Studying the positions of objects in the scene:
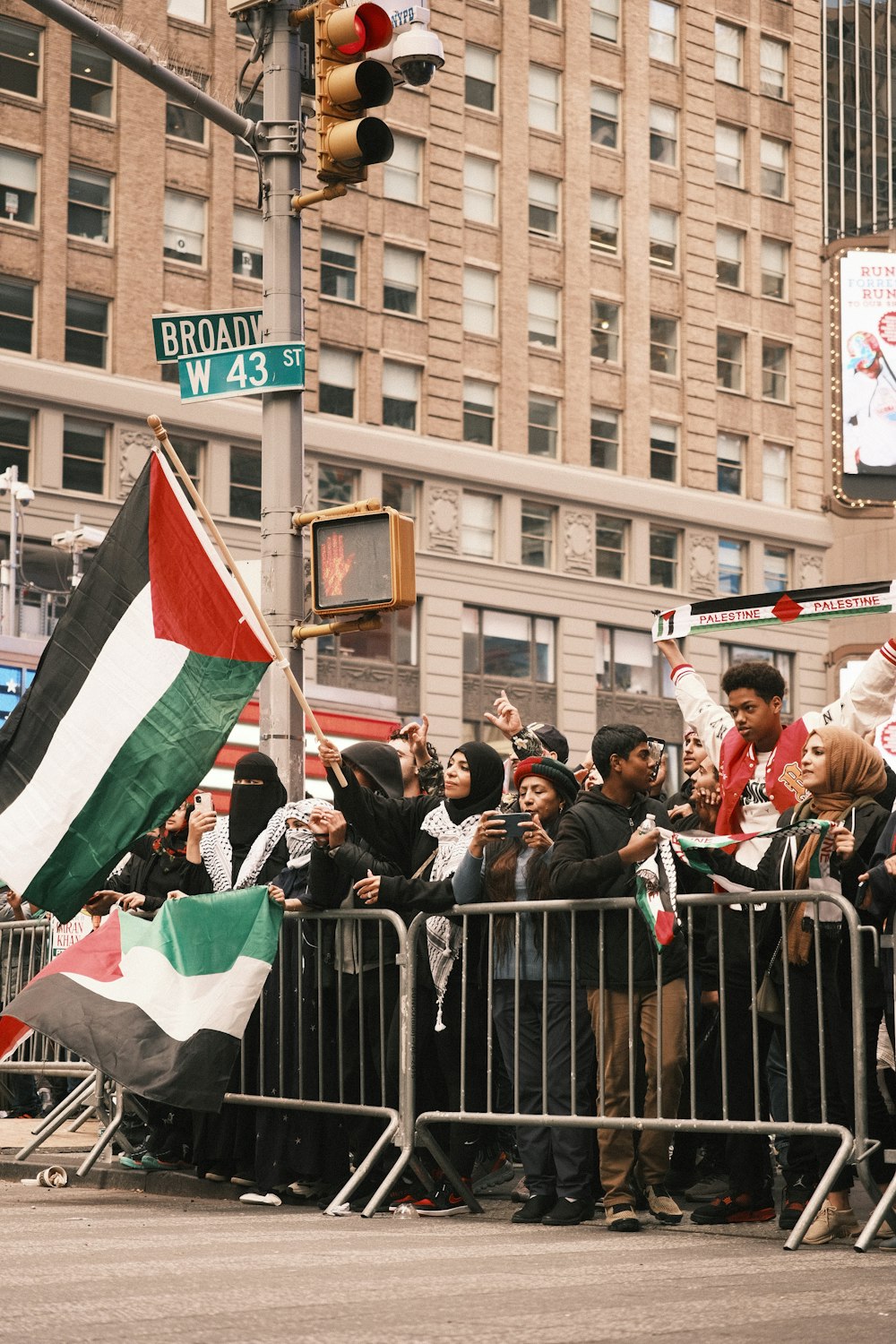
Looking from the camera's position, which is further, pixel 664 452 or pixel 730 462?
pixel 730 462

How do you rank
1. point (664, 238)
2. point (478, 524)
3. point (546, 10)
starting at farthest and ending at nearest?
1. point (664, 238)
2. point (546, 10)
3. point (478, 524)

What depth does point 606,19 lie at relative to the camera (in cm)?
4978

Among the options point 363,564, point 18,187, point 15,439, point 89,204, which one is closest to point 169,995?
point 363,564

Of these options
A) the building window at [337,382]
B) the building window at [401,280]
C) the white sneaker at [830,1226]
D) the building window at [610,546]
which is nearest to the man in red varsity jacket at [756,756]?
the white sneaker at [830,1226]

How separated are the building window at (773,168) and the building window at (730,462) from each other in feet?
23.2

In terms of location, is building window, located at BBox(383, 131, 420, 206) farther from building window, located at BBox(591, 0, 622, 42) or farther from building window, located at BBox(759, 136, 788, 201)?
building window, located at BBox(759, 136, 788, 201)

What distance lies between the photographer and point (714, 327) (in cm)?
5088

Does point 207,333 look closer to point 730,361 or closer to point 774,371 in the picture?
point 730,361

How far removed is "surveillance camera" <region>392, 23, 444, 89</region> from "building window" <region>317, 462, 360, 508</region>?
103ft

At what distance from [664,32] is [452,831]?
46.4 metres

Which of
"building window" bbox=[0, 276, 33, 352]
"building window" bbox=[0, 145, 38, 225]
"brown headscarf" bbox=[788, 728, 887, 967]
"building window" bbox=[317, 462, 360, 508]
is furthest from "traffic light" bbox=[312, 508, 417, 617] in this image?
"building window" bbox=[317, 462, 360, 508]

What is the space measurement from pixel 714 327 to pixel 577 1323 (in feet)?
157

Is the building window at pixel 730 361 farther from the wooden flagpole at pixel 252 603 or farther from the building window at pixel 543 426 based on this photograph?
the wooden flagpole at pixel 252 603

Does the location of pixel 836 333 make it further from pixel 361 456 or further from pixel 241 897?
pixel 361 456
